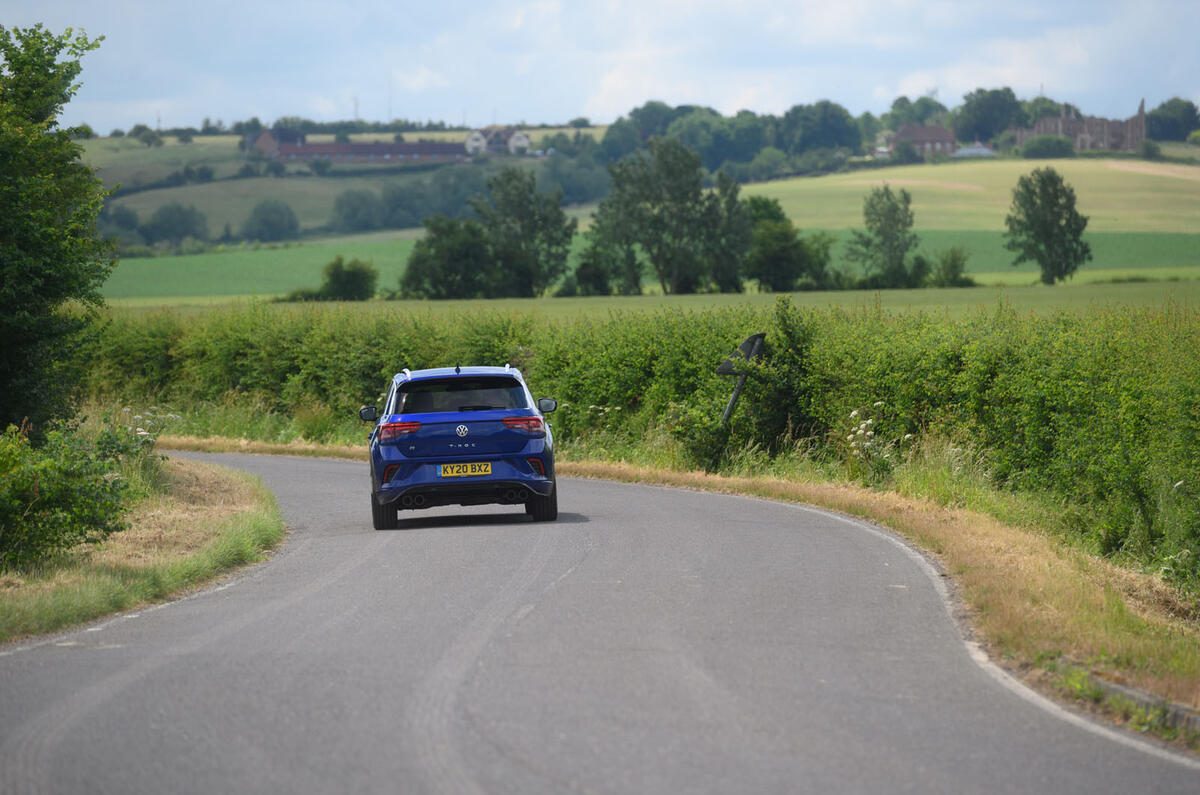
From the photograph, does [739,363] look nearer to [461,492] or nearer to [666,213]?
[461,492]

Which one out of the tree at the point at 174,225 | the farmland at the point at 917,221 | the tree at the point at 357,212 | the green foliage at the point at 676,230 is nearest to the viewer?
the farmland at the point at 917,221

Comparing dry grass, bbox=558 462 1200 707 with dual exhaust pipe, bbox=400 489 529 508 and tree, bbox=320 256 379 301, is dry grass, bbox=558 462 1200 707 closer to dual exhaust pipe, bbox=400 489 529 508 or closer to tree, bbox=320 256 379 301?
dual exhaust pipe, bbox=400 489 529 508

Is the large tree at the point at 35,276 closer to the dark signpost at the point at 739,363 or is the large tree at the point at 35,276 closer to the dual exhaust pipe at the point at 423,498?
the dual exhaust pipe at the point at 423,498

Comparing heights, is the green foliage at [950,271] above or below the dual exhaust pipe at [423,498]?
below

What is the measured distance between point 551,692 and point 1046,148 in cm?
19430

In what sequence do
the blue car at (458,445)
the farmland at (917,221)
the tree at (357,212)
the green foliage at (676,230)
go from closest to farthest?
the blue car at (458,445)
the farmland at (917,221)
the green foliage at (676,230)
the tree at (357,212)

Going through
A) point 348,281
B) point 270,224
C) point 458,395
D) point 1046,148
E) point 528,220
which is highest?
point 1046,148

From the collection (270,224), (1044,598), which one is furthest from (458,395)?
(270,224)

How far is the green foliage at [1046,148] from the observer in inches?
7205

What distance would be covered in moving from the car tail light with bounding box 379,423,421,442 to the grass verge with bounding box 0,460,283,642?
5.39 ft

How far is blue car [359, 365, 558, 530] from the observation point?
634 inches

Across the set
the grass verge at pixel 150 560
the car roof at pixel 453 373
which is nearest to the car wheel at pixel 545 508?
the car roof at pixel 453 373

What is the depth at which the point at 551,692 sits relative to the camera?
7.65 meters

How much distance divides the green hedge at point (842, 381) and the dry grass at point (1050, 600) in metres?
1.78
